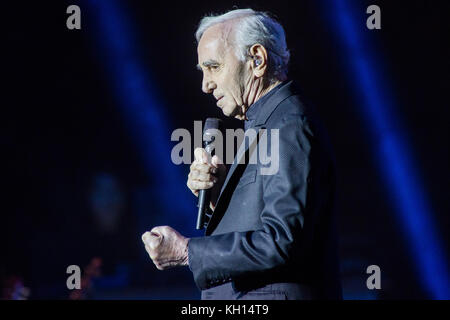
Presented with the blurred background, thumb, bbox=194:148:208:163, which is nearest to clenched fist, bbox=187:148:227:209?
thumb, bbox=194:148:208:163

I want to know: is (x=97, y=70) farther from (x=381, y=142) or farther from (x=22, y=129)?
(x=381, y=142)

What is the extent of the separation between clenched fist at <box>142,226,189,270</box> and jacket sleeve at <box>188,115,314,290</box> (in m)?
0.03

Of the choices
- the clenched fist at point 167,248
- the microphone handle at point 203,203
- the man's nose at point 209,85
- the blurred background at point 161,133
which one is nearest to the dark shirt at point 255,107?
the man's nose at point 209,85

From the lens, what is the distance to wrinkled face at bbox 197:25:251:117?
4.85 ft

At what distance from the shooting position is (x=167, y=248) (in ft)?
4.06

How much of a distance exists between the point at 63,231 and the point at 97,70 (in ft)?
5.07

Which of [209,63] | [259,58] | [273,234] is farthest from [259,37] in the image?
[273,234]

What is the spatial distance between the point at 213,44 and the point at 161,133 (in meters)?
2.89

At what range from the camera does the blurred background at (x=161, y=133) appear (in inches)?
148

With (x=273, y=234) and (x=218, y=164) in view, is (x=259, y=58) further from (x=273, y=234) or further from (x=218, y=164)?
(x=273, y=234)

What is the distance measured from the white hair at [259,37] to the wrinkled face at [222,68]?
0.09 ft

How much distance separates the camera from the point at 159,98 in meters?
4.22

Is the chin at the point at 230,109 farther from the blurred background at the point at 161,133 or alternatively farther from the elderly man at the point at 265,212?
the blurred background at the point at 161,133

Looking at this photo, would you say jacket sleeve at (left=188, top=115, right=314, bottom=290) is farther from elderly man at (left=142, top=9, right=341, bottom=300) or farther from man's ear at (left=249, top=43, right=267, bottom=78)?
man's ear at (left=249, top=43, right=267, bottom=78)
